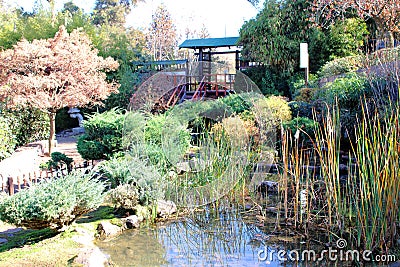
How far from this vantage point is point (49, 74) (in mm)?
7609

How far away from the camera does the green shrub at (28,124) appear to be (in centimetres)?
853

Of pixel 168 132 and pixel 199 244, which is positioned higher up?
pixel 168 132

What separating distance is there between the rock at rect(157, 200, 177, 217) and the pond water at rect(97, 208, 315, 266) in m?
0.15

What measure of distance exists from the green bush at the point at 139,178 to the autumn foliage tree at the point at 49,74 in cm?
321

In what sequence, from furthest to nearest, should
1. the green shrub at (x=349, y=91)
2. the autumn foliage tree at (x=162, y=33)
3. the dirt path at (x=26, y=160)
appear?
the autumn foliage tree at (x=162, y=33), the green shrub at (x=349, y=91), the dirt path at (x=26, y=160)

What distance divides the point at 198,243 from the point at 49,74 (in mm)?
5310

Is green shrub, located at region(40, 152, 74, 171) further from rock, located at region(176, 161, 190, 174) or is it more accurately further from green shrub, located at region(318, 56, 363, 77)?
green shrub, located at region(318, 56, 363, 77)

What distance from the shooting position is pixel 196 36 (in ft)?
75.4

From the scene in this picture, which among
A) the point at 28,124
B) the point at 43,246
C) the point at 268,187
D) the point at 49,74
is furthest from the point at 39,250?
the point at 28,124

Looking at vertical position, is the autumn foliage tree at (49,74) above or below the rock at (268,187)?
above

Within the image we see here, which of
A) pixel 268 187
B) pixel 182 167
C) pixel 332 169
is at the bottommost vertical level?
pixel 268 187

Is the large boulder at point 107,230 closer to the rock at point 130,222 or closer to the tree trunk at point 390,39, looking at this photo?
the rock at point 130,222

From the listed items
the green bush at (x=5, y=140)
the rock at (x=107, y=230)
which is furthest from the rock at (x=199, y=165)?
the green bush at (x=5, y=140)

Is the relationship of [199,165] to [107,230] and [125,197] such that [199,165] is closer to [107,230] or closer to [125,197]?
[125,197]
